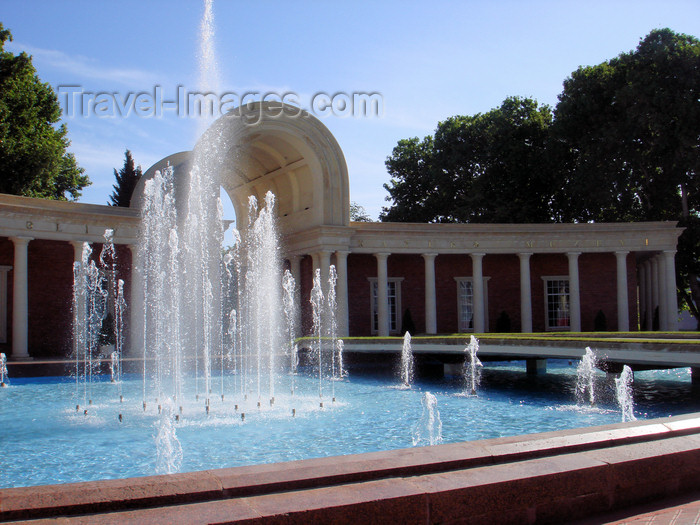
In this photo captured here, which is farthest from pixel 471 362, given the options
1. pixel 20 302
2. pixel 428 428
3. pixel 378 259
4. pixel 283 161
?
pixel 283 161

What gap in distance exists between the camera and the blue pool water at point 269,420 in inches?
336

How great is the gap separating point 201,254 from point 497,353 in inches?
475

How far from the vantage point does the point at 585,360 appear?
14914 millimetres

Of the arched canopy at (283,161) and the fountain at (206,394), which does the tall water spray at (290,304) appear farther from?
the arched canopy at (283,161)

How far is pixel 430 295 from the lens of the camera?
28.0 meters

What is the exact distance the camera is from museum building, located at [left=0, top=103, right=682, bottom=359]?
2317cm

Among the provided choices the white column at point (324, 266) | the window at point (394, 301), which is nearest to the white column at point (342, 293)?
the white column at point (324, 266)

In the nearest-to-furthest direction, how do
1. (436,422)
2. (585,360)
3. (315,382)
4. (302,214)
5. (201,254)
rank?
(436,422), (585,360), (315,382), (201,254), (302,214)

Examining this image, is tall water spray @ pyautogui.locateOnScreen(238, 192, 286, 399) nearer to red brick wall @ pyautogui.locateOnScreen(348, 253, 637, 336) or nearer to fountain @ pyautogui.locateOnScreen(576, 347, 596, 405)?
red brick wall @ pyautogui.locateOnScreen(348, 253, 637, 336)

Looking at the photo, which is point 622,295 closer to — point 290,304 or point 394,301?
point 394,301

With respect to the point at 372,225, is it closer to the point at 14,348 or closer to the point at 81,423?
the point at 14,348

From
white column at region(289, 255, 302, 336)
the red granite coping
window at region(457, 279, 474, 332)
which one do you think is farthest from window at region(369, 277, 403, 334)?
the red granite coping

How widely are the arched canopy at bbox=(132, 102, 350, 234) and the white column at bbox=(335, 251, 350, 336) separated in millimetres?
1553

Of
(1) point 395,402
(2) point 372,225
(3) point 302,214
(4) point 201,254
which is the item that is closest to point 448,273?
(2) point 372,225
